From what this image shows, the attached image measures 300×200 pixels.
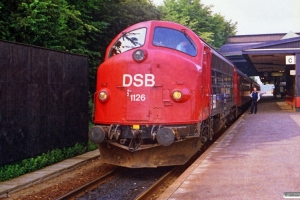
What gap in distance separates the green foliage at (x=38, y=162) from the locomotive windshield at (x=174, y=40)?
13.4 feet

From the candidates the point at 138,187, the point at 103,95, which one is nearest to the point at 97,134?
the point at 103,95

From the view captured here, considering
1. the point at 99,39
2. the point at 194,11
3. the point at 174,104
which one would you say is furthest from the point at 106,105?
the point at 194,11

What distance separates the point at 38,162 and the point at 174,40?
4513 millimetres

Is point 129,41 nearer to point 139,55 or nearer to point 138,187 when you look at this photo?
point 139,55

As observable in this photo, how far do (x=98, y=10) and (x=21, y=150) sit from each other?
1348 centimetres

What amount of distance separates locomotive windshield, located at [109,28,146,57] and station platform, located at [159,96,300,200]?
3164 mm

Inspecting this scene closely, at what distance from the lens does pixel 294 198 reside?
21.8 feet

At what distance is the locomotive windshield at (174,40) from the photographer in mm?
10404

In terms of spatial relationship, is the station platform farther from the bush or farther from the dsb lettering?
the bush

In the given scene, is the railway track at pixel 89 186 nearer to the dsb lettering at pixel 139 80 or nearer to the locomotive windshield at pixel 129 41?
the dsb lettering at pixel 139 80

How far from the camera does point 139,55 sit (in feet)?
32.1

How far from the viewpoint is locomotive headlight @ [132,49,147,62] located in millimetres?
9750

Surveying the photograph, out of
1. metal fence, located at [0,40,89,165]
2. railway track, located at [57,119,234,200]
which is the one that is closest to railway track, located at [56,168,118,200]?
railway track, located at [57,119,234,200]

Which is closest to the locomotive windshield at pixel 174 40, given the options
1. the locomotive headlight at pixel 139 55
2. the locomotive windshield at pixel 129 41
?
the locomotive windshield at pixel 129 41
